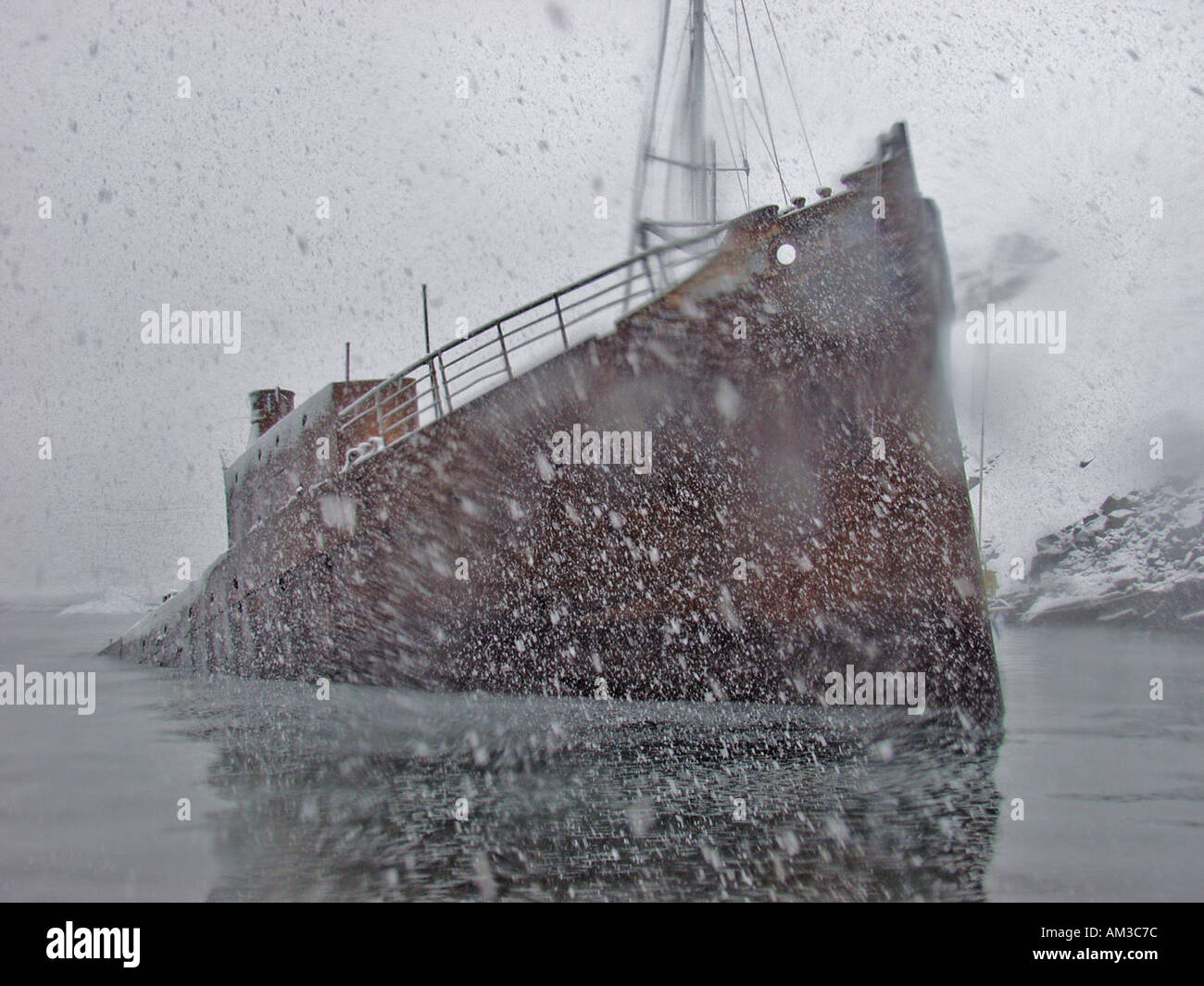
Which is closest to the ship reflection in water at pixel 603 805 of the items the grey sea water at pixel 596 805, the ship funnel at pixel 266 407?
the grey sea water at pixel 596 805

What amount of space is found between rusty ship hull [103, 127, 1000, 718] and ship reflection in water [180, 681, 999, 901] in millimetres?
438

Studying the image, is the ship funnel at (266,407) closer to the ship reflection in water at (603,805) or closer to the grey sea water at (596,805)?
the grey sea water at (596,805)

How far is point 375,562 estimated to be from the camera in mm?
9039

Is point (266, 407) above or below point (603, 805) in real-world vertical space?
above

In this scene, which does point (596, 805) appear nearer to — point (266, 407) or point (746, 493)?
point (746, 493)

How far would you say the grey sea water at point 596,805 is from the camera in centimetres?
385

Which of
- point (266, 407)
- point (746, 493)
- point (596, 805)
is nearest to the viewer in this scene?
point (596, 805)

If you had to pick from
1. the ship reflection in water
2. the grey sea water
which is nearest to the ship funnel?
the grey sea water

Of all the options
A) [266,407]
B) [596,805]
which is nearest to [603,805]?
[596,805]

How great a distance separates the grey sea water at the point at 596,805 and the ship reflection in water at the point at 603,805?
2 cm

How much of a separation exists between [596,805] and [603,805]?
47mm

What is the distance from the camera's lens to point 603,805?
16.4 ft

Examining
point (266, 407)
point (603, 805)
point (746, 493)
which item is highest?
point (266, 407)
